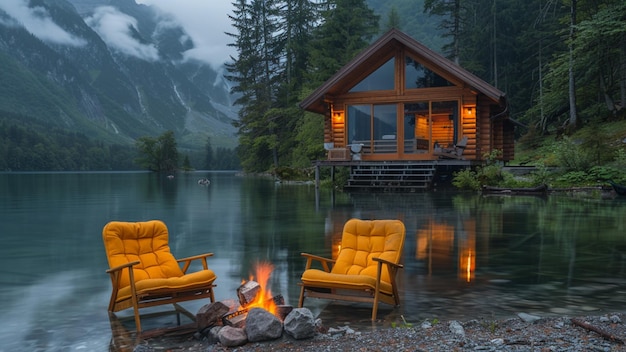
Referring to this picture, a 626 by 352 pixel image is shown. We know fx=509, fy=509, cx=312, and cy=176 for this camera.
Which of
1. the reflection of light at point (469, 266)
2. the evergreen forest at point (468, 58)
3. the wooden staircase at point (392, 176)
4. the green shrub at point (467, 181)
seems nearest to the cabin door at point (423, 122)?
the wooden staircase at point (392, 176)

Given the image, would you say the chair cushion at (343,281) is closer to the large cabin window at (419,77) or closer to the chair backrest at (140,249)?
the chair backrest at (140,249)

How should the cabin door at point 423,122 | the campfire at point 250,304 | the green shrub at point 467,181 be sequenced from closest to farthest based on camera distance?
the campfire at point 250,304 < the green shrub at point 467,181 < the cabin door at point 423,122

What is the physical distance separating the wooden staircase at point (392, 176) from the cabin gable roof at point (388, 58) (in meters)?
3.94

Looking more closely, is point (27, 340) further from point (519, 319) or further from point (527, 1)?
point (527, 1)

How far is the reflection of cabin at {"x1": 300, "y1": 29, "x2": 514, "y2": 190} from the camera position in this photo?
24.5m

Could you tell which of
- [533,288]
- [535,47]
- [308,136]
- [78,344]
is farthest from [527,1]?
[78,344]

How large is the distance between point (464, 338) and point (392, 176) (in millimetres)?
21189

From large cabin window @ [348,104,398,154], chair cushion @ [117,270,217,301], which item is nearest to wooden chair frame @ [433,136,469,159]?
large cabin window @ [348,104,398,154]

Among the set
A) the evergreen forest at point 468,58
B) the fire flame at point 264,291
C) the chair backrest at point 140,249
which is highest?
the evergreen forest at point 468,58

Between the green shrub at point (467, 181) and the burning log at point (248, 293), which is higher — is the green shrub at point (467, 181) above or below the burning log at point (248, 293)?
above

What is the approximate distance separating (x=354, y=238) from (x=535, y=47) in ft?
158

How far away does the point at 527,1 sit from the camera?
167 ft

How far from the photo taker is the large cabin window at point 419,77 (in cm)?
2491

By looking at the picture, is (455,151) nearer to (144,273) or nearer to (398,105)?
(398,105)
